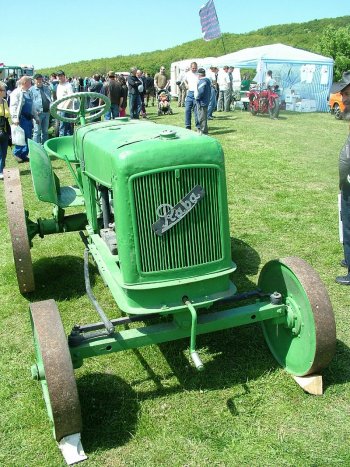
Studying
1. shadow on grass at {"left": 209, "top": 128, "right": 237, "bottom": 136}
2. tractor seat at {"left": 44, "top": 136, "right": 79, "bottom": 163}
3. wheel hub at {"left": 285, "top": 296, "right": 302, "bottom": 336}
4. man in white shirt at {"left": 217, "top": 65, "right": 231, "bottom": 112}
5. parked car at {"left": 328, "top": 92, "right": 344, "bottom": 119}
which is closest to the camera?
wheel hub at {"left": 285, "top": 296, "right": 302, "bottom": 336}

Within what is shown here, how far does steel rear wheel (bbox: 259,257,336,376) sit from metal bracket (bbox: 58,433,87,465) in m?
1.40

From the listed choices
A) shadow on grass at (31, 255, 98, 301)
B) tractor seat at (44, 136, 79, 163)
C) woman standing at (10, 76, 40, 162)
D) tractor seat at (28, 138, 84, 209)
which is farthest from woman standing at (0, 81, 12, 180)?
tractor seat at (28, 138, 84, 209)

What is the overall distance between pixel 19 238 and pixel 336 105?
54.0ft

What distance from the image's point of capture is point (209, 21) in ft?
68.6

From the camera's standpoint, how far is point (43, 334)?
255 cm

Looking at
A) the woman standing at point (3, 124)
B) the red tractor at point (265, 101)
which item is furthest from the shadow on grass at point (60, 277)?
the red tractor at point (265, 101)

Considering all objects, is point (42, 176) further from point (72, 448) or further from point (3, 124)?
point (3, 124)

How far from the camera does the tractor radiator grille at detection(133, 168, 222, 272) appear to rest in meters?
2.69

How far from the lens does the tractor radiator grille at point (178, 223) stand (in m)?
2.69

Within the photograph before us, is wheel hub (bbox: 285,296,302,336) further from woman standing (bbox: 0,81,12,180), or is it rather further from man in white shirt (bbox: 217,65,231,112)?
man in white shirt (bbox: 217,65,231,112)

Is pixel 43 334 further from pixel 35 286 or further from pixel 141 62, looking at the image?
pixel 141 62

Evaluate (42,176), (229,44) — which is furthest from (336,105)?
(229,44)

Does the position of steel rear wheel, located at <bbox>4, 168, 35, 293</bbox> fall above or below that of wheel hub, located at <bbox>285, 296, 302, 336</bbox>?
above

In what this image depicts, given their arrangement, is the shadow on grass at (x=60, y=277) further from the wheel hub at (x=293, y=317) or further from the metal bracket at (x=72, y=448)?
the wheel hub at (x=293, y=317)
